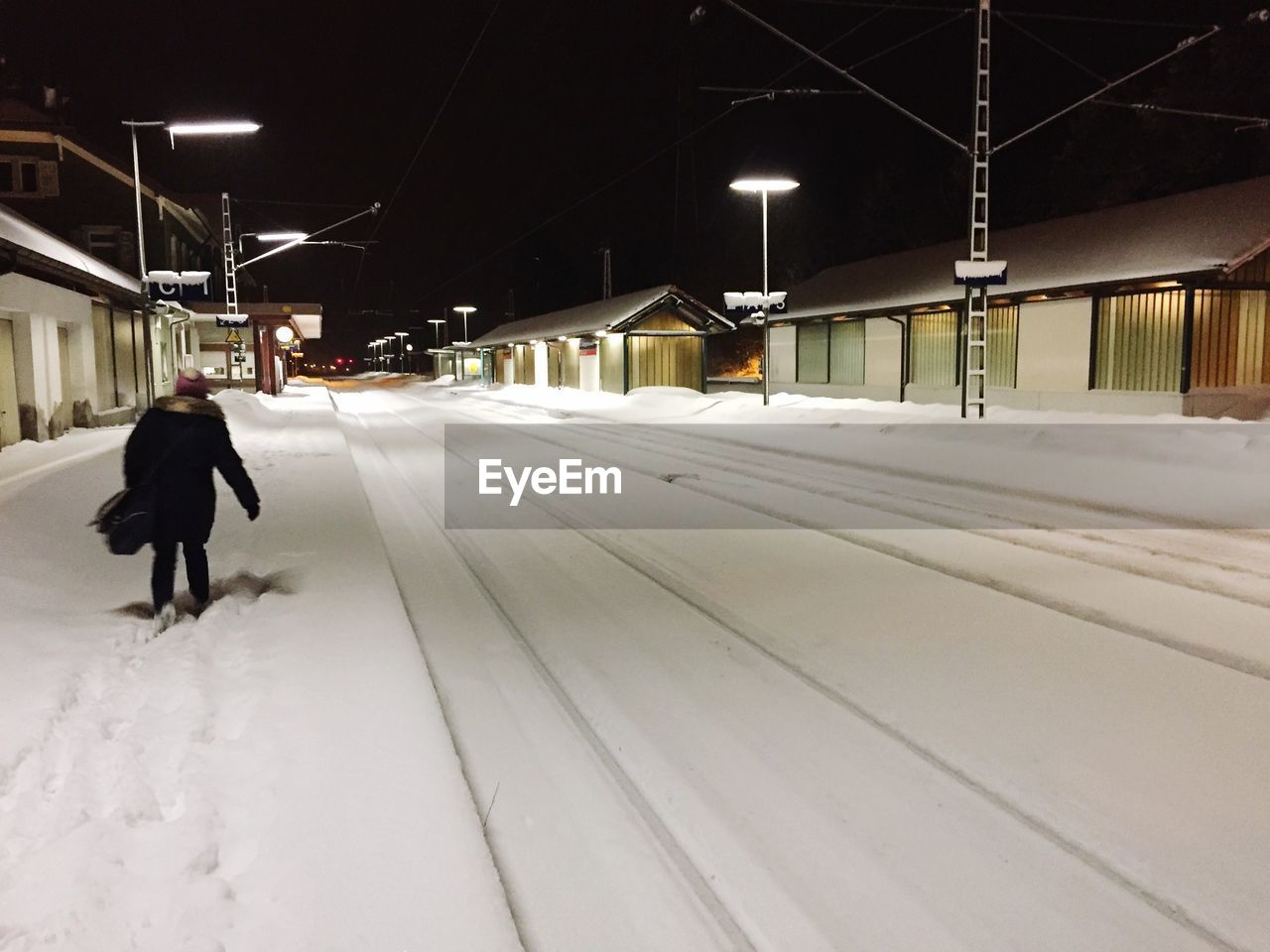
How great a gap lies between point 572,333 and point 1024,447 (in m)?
30.6

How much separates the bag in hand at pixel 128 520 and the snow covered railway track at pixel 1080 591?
20.6 ft

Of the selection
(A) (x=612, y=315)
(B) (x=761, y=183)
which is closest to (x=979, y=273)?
(B) (x=761, y=183)

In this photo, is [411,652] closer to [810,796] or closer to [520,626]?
[520,626]

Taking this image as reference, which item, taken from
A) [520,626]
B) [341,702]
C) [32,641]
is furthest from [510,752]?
[32,641]

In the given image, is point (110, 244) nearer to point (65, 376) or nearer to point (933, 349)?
point (65, 376)

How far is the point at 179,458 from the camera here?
21.1 ft

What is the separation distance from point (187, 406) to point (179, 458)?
37cm

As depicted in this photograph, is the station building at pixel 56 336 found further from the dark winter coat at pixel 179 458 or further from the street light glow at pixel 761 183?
the street light glow at pixel 761 183

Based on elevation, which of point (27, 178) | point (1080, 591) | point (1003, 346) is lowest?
point (1080, 591)

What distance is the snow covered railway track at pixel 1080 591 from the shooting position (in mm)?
6051

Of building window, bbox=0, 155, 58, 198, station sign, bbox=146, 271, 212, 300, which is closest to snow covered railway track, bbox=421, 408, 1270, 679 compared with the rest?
station sign, bbox=146, 271, 212, 300

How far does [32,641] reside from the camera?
231 inches

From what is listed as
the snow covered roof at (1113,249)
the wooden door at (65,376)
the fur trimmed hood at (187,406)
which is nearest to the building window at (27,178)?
the wooden door at (65,376)

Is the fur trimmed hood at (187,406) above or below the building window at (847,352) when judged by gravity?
below
